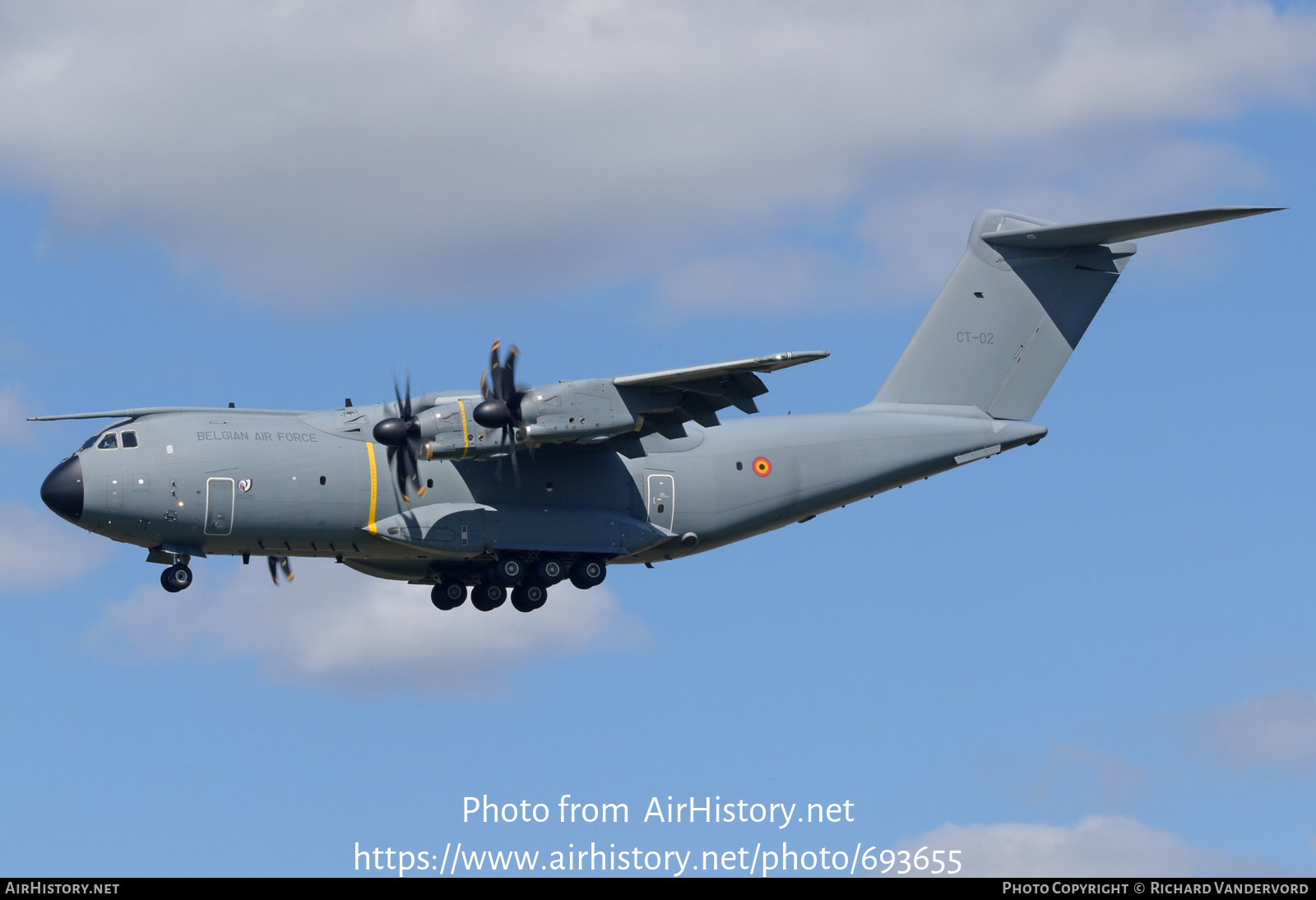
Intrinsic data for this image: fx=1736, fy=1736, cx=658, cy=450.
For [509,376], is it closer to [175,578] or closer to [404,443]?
[404,443]

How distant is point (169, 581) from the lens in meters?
25.2

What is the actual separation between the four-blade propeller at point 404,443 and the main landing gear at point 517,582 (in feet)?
6.94

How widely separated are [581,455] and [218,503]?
561cm

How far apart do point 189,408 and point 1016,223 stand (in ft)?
47.7

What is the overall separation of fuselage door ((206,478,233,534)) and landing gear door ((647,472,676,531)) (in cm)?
653

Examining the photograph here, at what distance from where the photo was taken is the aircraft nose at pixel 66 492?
79.9 ft

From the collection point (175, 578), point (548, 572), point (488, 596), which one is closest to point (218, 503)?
point (175, 578)

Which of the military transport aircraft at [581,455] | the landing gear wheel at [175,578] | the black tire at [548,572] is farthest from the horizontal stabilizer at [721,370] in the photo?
the landing gear wheel at [175,578]

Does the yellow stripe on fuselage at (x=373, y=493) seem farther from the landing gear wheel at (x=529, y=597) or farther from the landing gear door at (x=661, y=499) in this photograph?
the landing gear door at (x=661, y=499)
